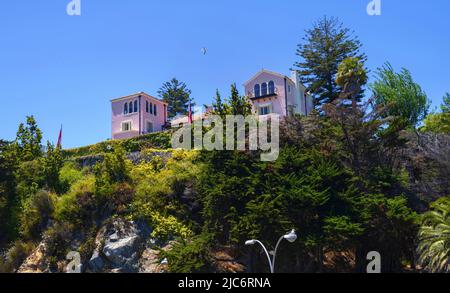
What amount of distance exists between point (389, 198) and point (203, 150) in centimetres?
1046

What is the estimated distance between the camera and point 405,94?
141 ft

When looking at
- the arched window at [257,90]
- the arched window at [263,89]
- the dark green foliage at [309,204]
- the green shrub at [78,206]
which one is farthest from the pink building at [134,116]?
the dark green foliage at [309,204]

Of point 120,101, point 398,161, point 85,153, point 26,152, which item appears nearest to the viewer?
point 398,161

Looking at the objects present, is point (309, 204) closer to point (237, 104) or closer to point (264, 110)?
point (237, 104)

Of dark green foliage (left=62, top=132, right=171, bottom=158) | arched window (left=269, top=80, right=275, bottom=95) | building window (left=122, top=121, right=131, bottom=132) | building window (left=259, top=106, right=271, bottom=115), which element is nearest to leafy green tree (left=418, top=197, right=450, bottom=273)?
dark green foliage (left=62, top=132, right=171, bottom=158)

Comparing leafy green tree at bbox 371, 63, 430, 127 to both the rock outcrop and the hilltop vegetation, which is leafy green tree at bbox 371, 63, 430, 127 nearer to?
the hilltop vegetation

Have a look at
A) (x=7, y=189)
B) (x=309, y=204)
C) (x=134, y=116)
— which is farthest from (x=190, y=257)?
(x=134, y=116)

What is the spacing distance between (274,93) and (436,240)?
24.7 m

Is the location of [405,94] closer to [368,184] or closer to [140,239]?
[368,184]

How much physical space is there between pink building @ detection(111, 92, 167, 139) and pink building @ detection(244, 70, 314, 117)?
31.7ft

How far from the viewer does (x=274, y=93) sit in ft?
144

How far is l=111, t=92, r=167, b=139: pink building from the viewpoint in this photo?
45.9 m

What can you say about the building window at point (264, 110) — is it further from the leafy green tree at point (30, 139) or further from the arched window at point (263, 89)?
the leafy green tree at point (30, 139)
